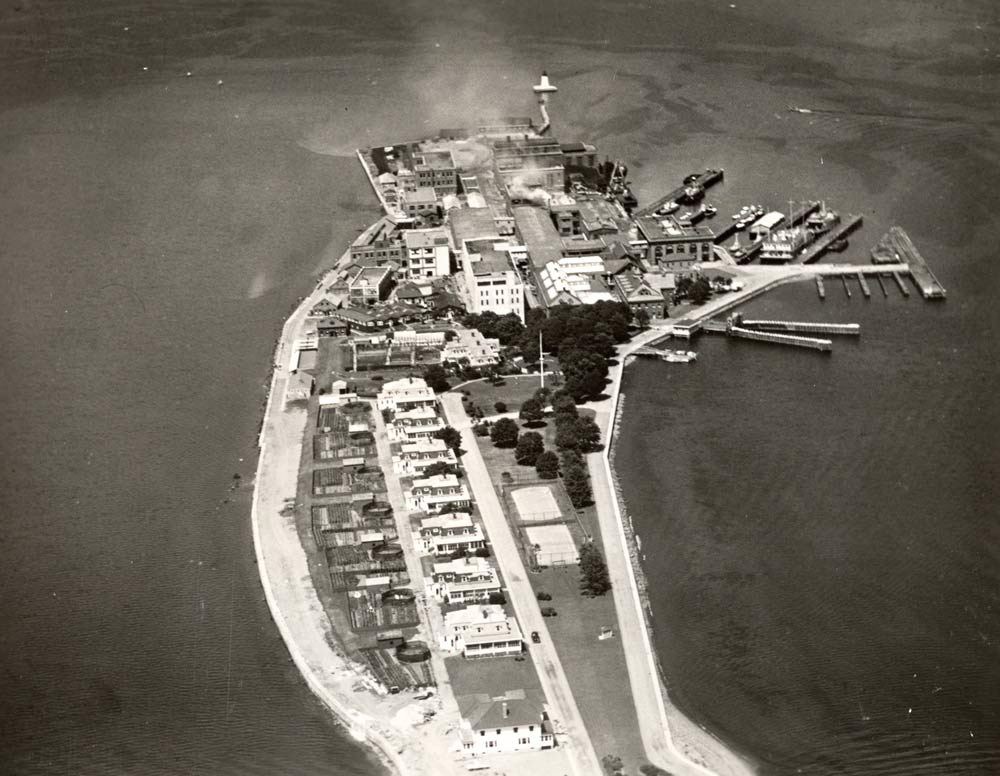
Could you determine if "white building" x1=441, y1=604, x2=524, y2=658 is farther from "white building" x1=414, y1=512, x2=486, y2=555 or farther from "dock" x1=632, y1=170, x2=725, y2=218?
"dock" x1=632, y1=170, x2=725, y2=218

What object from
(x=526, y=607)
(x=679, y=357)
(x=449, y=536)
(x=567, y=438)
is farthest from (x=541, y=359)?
(x=526, y=607)

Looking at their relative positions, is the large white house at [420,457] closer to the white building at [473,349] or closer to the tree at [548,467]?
the tree at [548,467]

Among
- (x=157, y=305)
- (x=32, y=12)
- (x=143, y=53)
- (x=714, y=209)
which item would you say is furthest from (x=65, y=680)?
(x=32, y=12)

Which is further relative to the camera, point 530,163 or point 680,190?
point 530,163

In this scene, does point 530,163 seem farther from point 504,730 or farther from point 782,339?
point 504,730

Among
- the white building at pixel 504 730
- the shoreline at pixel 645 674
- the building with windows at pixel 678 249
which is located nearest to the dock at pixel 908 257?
the building with windows at pixel 678 249

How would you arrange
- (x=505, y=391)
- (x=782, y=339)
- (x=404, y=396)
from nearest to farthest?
(x=404, y=396)
(x=505, y=391)
(x=782, y=339)

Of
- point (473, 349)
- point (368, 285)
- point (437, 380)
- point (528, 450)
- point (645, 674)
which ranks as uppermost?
point (645, 674)
